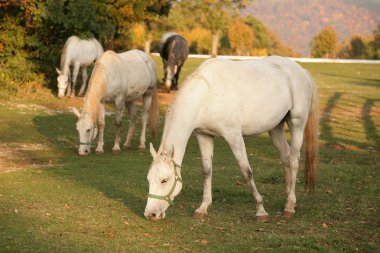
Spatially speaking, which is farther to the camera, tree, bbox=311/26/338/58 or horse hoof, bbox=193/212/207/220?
tree, bbox=311/26/338/58

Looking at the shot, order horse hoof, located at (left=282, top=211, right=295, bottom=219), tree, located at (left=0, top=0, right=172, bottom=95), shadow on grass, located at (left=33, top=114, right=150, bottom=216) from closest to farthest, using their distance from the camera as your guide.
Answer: horse hoof, located at (left=282, top=211, right=295, bottom=219) → shadow on grass, located at (left=33, top=114, right=150, bottom=216) → tree, located at (left=0, top=0, right=172, bottom=95)

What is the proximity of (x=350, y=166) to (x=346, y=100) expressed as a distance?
13845mm

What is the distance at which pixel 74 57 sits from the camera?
22703 millimetres

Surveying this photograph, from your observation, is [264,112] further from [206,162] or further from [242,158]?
[206,162]

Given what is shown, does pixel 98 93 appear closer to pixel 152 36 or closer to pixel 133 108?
pixel 133 108

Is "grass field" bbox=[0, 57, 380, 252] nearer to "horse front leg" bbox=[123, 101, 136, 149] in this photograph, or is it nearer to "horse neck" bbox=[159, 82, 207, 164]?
"horse front leg" bbox=[123, 101, 136, 149]

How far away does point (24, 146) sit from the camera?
14.5 meters

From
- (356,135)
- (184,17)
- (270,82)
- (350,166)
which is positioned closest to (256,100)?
(270,82)

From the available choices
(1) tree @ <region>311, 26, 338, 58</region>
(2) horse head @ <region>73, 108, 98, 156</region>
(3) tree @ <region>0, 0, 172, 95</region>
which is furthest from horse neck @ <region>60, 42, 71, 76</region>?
(1) tree @ <region>311, 26, 338, 58</region>

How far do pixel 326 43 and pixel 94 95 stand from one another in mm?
101225

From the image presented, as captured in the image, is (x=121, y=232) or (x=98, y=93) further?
(x=98, y=93)

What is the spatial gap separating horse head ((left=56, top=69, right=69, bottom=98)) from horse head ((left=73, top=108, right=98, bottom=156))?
914 centimetres

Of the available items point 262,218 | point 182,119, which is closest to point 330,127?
point 262,218

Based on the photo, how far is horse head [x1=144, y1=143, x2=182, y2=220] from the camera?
7285mm
